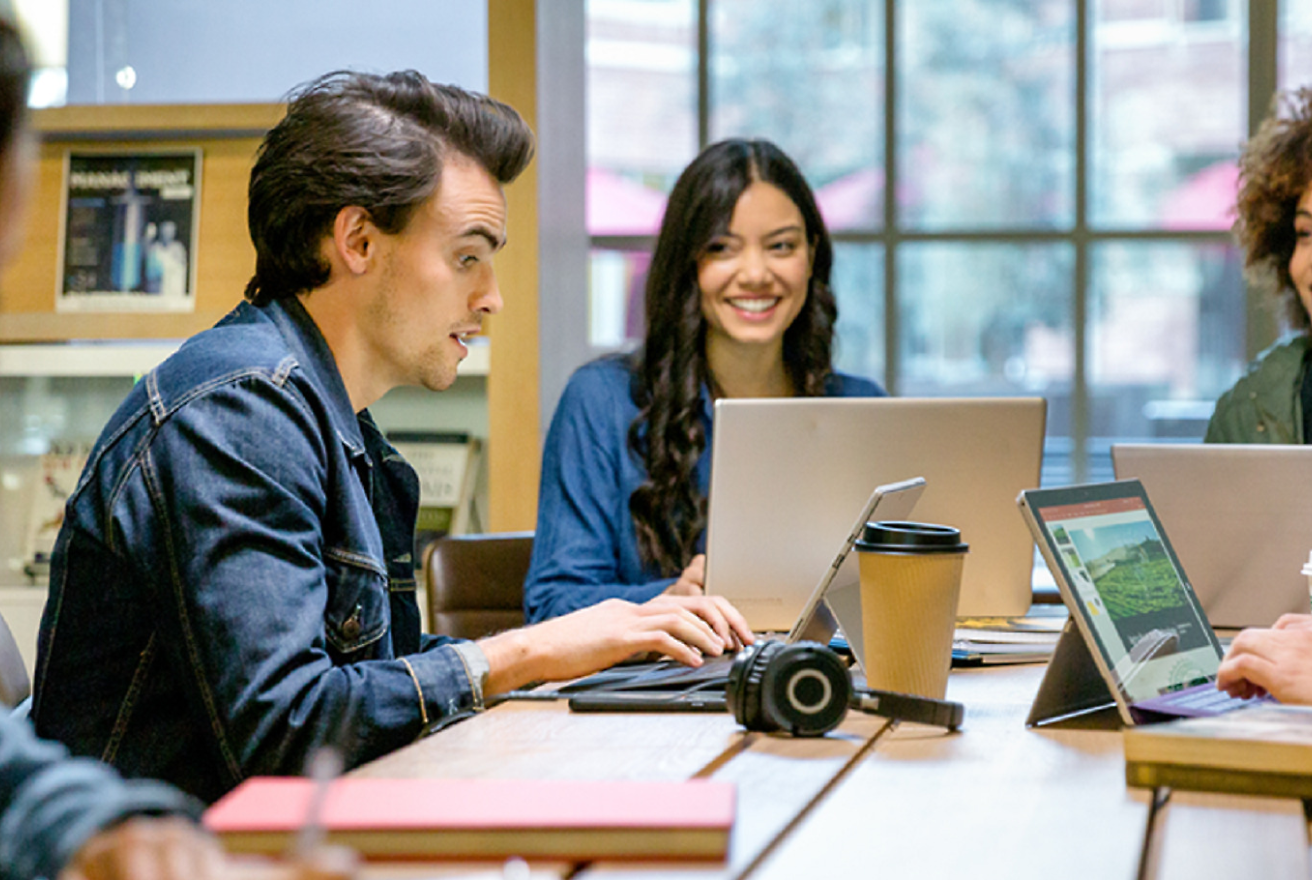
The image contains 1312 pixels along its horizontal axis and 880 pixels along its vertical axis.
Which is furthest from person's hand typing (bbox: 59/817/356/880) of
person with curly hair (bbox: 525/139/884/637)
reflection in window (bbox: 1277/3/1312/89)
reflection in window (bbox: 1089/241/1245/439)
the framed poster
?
reflection in window (bbox: 1277/3/1312/89)

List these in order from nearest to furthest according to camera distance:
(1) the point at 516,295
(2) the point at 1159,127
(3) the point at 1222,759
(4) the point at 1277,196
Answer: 1. (3) the point at 1222,759
2. (4) the point at 1277,196
3. (1) the point at 516,295
4. (2) the point at 1159,127

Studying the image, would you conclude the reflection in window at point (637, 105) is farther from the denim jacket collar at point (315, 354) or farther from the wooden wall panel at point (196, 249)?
the denim jacket collar at point (315, 354)

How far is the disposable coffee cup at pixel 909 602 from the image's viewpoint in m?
1.28

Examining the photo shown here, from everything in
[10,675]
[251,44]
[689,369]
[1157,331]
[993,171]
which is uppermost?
[251,44]

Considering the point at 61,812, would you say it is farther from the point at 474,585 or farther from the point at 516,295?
the point at 516,295

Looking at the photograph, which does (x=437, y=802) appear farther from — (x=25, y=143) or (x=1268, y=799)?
(x=1268, y=799)

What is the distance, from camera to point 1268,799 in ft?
3.16

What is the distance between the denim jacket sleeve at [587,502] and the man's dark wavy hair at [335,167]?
2.55 feet

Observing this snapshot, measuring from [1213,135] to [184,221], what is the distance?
3.16m

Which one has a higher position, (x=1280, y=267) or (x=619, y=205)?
(x=619, y=205)

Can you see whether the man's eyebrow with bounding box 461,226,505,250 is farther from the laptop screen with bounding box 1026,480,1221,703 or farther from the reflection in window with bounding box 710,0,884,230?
the reflection in window with bounding box 710,0,884,230

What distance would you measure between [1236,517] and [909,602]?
0.59 metres

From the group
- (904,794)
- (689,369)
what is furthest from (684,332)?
(904,794)

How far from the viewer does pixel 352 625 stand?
1.40 m
